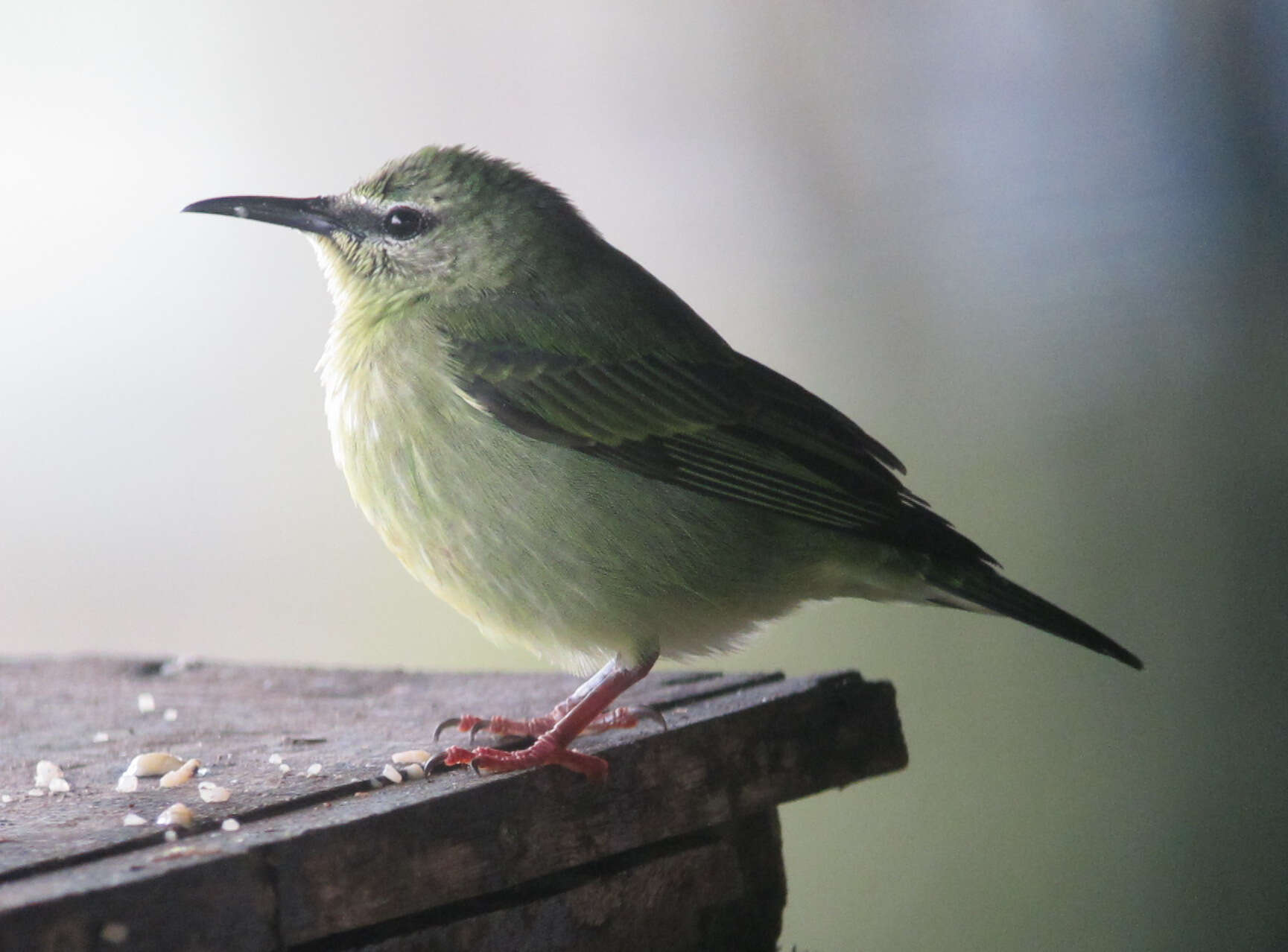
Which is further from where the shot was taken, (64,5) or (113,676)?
(64,5)

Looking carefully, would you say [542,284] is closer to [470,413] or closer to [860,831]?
[470,413]

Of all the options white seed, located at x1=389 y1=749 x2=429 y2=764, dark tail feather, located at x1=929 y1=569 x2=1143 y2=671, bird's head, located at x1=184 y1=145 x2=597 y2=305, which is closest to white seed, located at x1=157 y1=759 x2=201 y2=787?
white seed, located at x1=389 y1=749 x2=429 y2=764

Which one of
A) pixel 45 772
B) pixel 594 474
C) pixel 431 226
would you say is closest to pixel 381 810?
pixel 45 772

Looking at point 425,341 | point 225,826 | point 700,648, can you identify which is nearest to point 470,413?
point 425,341

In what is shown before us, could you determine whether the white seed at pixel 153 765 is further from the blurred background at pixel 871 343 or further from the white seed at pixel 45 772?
the blurred background at pixel 871 343

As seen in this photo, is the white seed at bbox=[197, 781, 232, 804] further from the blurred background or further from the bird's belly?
the blurred background
